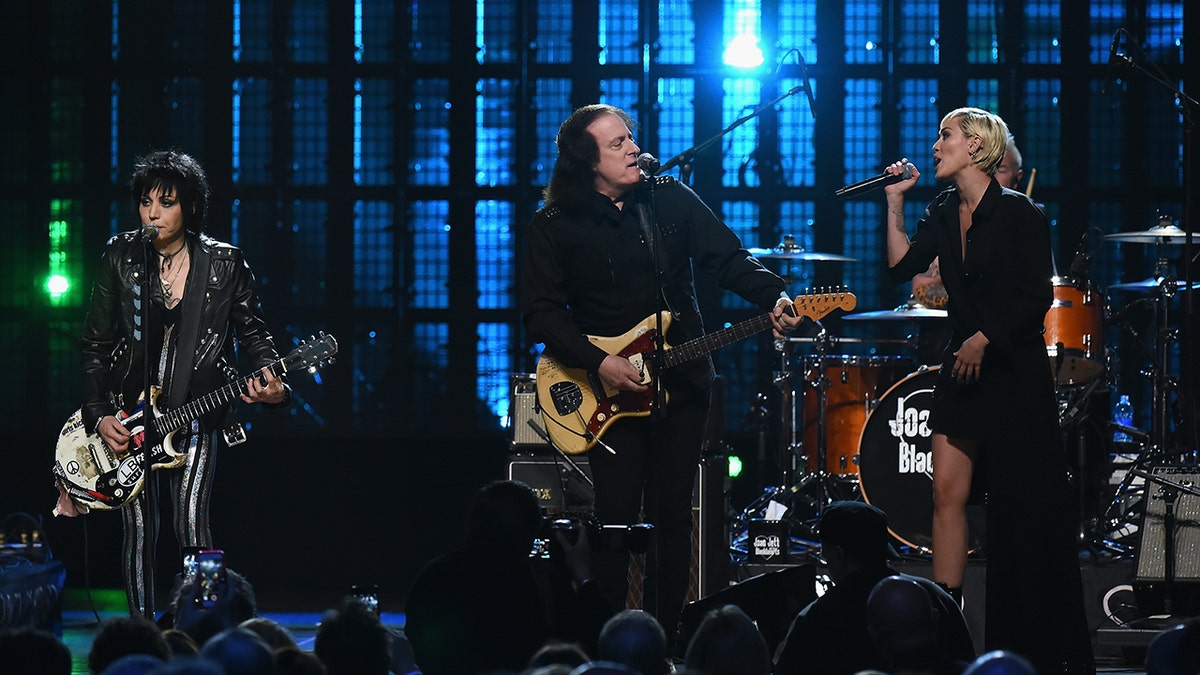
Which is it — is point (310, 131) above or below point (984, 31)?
below

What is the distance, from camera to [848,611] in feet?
12.3

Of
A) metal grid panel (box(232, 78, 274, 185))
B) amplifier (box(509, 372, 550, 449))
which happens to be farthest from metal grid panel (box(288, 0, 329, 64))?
amplifier (box(509, 372, 550, 449))

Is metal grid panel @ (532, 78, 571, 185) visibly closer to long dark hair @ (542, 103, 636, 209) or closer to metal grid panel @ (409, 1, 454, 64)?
metal grid panel @ (409, 1, 454, 64)

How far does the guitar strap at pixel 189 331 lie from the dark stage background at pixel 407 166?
4.15m

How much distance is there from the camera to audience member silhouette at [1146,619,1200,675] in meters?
3.01

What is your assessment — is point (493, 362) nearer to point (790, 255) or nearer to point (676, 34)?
point (790, 255)

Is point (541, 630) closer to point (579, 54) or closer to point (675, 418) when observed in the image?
point (675, 418)

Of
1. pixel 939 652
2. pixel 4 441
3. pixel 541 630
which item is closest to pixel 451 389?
pixel 4 441

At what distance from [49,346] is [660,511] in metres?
6.14

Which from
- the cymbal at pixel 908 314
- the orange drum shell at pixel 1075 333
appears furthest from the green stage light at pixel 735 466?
the orange drum shell at pixel 1075 333

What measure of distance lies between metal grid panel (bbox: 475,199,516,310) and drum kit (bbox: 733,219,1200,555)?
2.10 metres

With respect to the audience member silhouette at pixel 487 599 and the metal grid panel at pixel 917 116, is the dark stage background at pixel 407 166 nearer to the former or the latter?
the metal grid panel at pixel 917 116

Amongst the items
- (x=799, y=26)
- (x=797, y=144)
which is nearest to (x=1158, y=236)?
(x=797, y=144)

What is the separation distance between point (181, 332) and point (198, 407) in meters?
0.31
